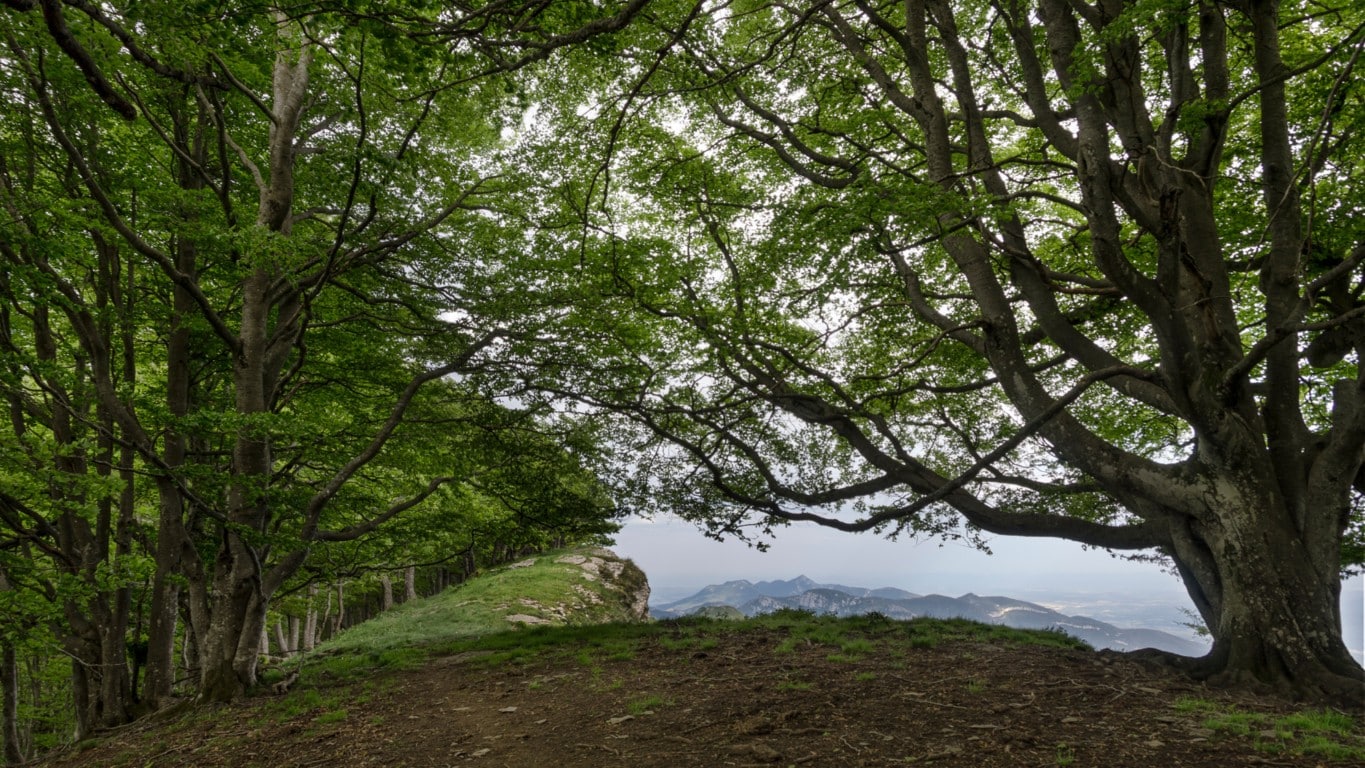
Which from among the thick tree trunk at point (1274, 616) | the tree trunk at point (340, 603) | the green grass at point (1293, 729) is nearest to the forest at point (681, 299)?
the thick tree trunk at point (1274, 616)

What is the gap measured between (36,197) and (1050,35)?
12620mm

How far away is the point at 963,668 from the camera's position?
22.2ft

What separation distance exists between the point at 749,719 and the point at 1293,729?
4.14m

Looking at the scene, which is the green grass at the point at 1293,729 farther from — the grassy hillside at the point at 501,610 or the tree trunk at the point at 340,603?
the tree trunk at the point at 340,603

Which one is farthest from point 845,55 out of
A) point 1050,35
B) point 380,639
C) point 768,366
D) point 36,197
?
point 380,639

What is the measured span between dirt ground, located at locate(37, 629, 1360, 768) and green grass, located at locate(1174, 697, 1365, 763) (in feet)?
0.30

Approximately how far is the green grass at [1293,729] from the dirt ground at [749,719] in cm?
9

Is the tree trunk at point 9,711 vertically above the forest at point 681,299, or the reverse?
the forest at point 681,299

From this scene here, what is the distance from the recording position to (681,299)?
1054cm

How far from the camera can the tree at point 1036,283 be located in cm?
632

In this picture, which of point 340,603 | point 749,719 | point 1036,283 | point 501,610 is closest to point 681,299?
point 1036,283

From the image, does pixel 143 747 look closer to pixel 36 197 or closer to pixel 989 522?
pixel 36 197

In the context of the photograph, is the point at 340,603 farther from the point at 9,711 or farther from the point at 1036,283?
the point at 1036,283

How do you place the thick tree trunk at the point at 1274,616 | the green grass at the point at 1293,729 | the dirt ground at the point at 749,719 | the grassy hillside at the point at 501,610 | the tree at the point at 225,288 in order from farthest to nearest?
the grassy hillside at the point at 501,610
the tree at the point at 225,288
the thick tree trunk at the point at 1274,616
the dirt ground at the point at 749,719
the green grass at the point at 1293,729
